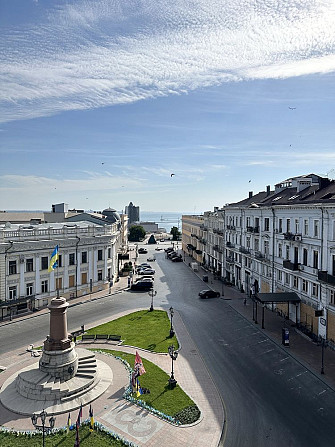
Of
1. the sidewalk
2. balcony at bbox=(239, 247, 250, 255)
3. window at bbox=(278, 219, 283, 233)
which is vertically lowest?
the sidewalk

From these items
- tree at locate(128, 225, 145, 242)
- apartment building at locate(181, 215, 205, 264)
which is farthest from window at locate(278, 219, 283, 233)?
tree at locate(128, 225, 145, 242)

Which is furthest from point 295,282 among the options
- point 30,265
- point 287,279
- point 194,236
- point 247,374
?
point 194,236

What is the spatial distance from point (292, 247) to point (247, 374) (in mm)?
15641

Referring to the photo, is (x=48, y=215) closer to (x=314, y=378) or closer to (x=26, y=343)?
(x=26, y=343)

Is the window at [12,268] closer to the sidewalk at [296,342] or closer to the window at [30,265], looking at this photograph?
the window at [30,265]

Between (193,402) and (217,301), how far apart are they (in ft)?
77.7

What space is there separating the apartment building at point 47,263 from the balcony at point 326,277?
A: 2306cm

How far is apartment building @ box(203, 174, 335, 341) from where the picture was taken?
1089 inches

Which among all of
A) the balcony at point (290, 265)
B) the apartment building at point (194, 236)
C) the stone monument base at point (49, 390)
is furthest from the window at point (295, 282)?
the apartment building at point (194, 236)

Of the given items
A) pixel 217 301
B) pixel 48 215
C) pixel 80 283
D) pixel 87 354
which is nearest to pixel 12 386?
pixel 87 354

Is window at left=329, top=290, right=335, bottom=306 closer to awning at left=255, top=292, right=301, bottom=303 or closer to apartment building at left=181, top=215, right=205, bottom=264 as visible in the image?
awning at left=255, top=292, right=301, bottom=303

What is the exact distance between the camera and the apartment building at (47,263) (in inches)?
1372

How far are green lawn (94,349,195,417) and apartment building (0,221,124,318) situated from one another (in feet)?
46.4

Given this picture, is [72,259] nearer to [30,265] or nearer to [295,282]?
[30,265]
